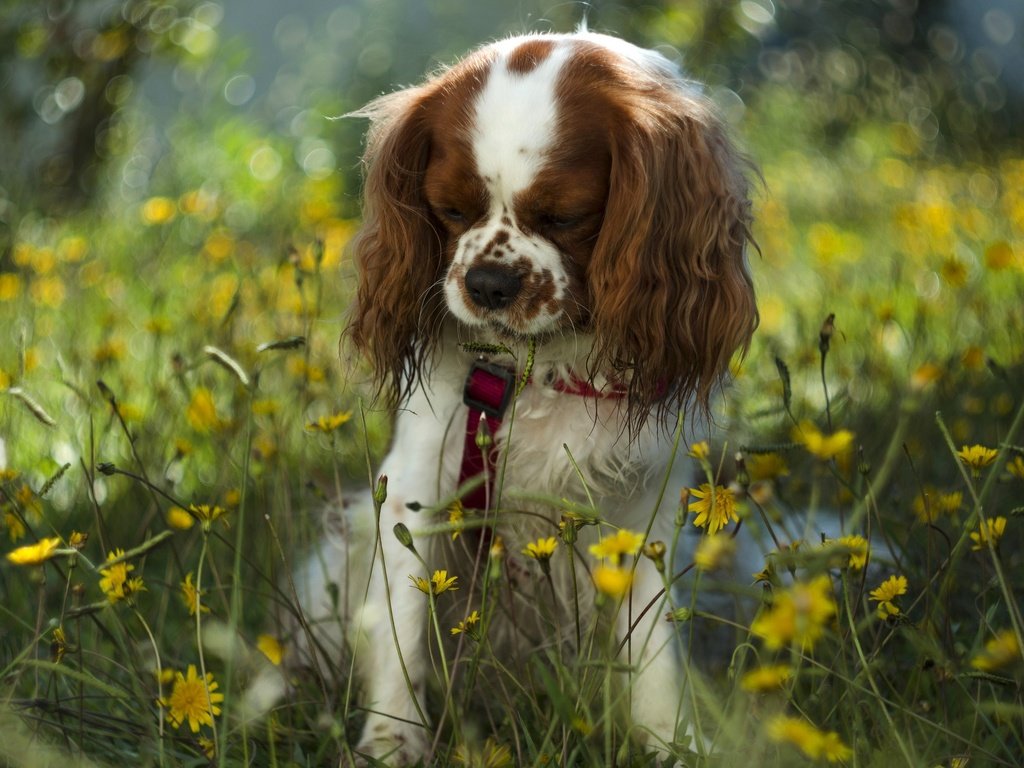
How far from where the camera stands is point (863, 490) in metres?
2.88

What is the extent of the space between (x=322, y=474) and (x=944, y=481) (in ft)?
5.67

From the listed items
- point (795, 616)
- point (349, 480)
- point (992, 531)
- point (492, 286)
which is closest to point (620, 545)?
point (795, 616)

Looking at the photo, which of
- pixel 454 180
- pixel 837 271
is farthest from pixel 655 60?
pixel 837 271

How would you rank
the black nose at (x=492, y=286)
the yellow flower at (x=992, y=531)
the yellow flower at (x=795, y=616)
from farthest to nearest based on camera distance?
1. the black nose at (x=492, y=286)
2. the yellow flower at (x=992, y=531)
3. the yellow flower at (x=795, y=616)

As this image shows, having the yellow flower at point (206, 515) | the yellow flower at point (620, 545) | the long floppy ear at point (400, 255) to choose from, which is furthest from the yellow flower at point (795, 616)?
the long floppy ear at point (400, 255)

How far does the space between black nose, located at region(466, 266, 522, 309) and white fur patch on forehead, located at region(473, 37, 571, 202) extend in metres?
0.14

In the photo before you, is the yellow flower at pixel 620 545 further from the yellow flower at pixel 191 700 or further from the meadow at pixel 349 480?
the yellow flower at pixel 191 700

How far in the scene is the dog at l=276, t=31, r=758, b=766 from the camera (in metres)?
2.18

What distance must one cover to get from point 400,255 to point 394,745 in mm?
963

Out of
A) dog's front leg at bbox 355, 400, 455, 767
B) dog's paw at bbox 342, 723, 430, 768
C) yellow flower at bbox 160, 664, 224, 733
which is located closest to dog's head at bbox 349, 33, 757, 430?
dog's front leg at bbox 355, 400, 455, 767

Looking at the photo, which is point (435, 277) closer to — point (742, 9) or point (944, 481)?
point (944, 481)

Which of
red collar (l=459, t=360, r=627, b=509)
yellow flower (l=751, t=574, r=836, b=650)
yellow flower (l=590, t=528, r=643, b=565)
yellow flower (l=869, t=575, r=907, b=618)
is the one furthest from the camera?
red collar (l=459, t=360, r=627, b=509)

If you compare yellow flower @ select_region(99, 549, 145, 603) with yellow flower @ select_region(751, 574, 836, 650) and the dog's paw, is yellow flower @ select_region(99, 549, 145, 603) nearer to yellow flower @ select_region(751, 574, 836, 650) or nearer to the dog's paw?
the dog's paw

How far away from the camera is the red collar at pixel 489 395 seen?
2.29 m
